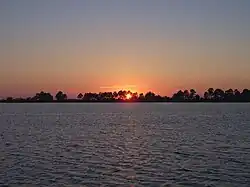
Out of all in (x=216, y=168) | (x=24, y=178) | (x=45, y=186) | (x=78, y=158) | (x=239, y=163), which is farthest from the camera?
(x=78, y=158)

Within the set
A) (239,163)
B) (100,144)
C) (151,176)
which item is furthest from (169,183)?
(100,144)

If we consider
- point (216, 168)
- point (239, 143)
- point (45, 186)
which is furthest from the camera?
point (239, 143)

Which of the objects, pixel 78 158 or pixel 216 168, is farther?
pixel 78 158

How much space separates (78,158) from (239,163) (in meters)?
10.8

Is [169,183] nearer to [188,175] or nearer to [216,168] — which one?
[188,175]

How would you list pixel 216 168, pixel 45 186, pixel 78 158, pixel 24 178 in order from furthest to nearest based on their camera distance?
pixel 78 158 → pixel 216 168 → pixel 24 178 → pixel 45 186

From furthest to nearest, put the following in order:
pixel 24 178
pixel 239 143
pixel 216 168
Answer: pixel 239 143 < pixel 216 168 < pixel 24 178

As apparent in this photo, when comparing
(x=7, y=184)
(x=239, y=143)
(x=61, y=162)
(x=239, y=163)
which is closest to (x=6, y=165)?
(x=61, y=162)

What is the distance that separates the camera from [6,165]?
86.8 ft

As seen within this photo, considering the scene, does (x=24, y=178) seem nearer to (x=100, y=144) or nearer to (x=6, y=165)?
(x=6, y=165)

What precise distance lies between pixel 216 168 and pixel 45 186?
33.9ft

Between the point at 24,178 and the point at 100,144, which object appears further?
the point at 100,144

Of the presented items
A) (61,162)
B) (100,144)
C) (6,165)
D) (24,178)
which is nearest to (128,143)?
(100,144)

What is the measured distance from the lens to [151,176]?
2297 centimetres
